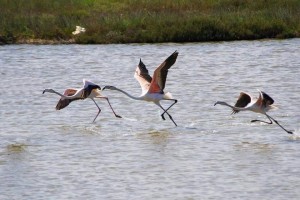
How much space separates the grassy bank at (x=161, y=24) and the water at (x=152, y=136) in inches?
78.9

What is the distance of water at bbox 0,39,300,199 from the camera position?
434 inches

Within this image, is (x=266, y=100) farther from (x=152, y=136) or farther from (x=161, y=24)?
(x=161, y=24)

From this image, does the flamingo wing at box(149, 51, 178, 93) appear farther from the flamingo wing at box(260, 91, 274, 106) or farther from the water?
the flamingo wing at box(260, 91, 274, 106)

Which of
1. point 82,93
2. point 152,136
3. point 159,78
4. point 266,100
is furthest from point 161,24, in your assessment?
point 266,100

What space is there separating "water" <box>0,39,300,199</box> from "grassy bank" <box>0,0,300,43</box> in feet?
6.57

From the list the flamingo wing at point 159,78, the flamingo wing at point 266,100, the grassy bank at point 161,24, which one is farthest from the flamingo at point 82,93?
the grassy bank at point 161,24

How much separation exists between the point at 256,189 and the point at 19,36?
1608 cm

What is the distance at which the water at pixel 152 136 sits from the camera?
36.1 feet

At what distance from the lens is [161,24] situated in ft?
82.9

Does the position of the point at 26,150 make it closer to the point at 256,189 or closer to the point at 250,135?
the point at 250,135

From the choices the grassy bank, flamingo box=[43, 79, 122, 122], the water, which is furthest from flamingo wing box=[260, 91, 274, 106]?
the grassy bank

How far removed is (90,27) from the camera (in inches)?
1014

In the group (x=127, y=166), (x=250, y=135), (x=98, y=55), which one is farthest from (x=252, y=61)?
(x=127, y=166)

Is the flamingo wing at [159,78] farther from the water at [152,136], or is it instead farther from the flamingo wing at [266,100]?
the flamingo wing at [266,100]
